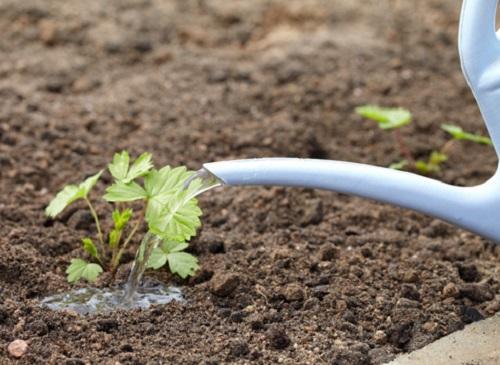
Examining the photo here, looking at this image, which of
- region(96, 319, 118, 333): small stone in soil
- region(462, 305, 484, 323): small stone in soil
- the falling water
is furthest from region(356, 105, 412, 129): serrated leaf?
region(96, 319, 118, 333): small stone in soil

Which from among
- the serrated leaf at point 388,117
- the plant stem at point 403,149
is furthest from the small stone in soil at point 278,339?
the plant stem at point 403,149

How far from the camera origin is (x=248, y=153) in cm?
361

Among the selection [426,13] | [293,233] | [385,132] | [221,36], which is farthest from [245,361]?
[426,13]

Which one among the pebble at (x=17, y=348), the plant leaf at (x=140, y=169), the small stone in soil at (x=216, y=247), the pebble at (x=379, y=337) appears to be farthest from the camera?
the small stone in soil at (x=216, y=247)

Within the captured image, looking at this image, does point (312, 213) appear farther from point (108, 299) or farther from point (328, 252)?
point (108, 299)

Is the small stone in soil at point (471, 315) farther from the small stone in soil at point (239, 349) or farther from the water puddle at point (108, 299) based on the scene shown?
the water puddle at point (108, 299)

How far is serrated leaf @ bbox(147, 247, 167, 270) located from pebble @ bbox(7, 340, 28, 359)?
0.42 meters

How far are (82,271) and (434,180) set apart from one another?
974 millimetres

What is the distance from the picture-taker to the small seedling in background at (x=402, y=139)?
11.3 ft

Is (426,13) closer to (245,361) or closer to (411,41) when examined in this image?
(411,41)

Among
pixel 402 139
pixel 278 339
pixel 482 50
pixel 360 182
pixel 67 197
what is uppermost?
pixel 482 50

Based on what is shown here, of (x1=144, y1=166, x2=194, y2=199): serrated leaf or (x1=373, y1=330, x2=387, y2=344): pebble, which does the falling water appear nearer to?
(x1=144, y1=166, x2=194, y2=199): serrated leaf

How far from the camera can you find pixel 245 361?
7.83 feet

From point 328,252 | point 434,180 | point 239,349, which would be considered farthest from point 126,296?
point 434,180
